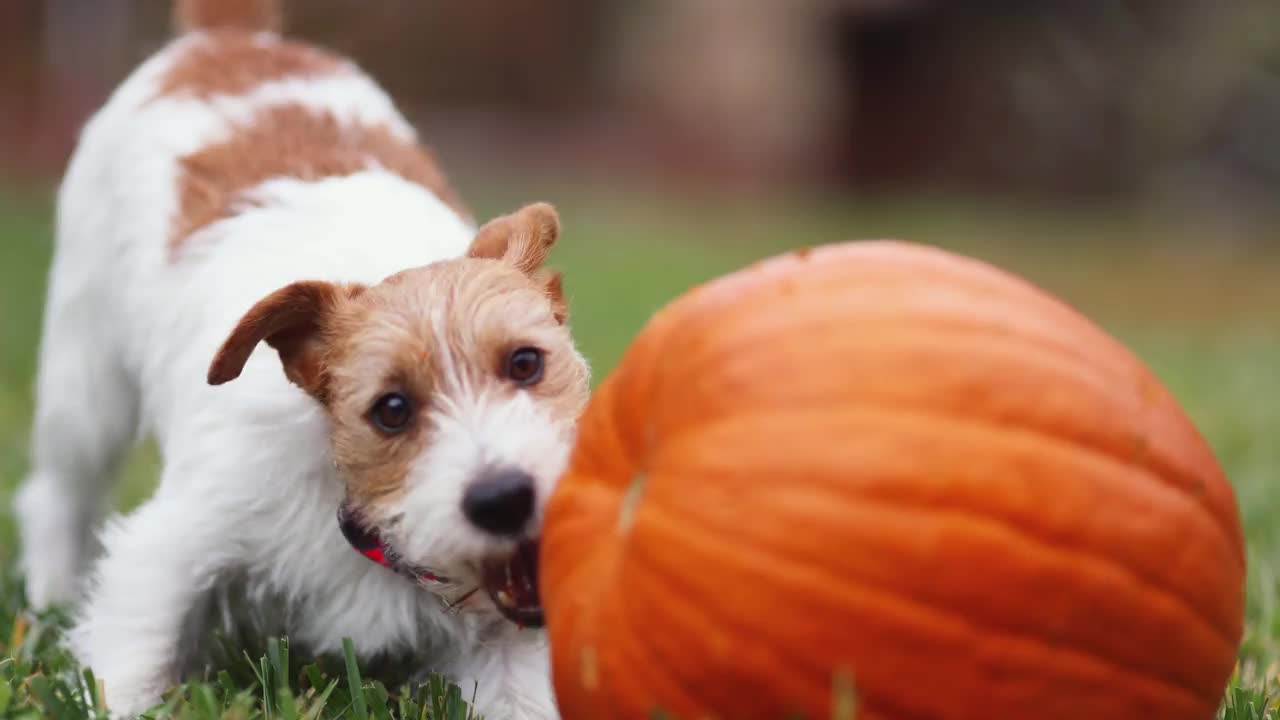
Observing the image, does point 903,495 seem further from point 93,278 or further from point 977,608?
point 93,278

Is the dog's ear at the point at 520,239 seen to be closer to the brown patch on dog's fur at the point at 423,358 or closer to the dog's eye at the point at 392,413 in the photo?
the brown patch on dog's fur at the point at 423,358

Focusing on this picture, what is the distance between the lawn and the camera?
276cm

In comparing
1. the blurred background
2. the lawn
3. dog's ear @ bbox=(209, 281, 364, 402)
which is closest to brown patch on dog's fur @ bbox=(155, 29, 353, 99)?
the lawn

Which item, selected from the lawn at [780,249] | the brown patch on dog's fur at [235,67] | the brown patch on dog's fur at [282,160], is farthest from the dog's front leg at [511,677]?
the brown patch on dog's fur at [235,67]

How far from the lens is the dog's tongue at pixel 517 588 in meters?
2.57

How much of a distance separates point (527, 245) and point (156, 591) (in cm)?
110

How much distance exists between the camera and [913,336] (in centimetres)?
212

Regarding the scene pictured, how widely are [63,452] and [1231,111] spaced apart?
59.5 ft

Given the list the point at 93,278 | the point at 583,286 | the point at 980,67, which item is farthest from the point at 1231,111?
the point at 93,278

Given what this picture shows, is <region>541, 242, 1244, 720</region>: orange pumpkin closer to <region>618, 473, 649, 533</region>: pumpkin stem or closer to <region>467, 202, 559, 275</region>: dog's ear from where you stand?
<region>618, 473, 649, 533</region>: pumpkin stem

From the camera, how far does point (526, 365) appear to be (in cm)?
287

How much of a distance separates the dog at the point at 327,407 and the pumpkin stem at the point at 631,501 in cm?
32

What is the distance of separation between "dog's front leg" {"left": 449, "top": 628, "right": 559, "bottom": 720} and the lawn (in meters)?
0.12

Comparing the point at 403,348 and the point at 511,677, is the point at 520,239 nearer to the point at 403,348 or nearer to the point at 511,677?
the point at 403,348
